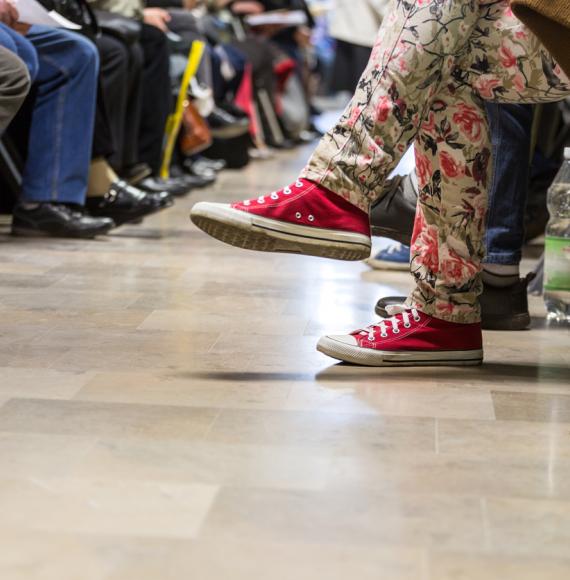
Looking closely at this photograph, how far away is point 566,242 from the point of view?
2312 millimetres

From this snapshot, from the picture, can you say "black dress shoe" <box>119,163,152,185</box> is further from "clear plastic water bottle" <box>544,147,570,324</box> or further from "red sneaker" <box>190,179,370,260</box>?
"red sneaker" <box>190,179,370,260</box>

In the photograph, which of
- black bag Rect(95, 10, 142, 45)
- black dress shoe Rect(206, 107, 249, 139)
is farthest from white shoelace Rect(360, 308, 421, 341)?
black dress shoe Rect(206, 107, 249, 139)

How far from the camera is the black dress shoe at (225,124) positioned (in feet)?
17.9

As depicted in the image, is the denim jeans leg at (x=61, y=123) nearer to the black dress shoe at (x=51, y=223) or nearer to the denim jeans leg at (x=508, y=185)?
the black dress shoe at (x=51, y=223)

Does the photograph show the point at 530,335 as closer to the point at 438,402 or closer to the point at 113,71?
the point at 438,402

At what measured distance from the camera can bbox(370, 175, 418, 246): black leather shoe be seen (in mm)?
2338

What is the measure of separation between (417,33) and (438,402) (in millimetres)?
511

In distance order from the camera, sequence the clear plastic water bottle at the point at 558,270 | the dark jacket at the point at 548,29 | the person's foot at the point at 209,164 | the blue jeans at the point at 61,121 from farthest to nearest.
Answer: the person's foot at the point at 209,164, the blue jeans at the point at 61,121, the clear plastic water bottle at the point at 558,270, the dark jacket at the point at 548,29

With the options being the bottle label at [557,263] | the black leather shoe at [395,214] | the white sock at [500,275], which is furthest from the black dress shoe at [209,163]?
the white sock at [500,275]

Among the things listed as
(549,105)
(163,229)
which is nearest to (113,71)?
(163,229)

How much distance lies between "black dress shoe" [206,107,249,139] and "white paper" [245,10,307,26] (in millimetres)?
1555

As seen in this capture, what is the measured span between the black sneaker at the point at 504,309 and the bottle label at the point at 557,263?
6.3 inches

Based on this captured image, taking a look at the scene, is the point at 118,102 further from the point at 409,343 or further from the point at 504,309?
the point at 409,343

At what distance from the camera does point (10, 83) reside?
2.63m
